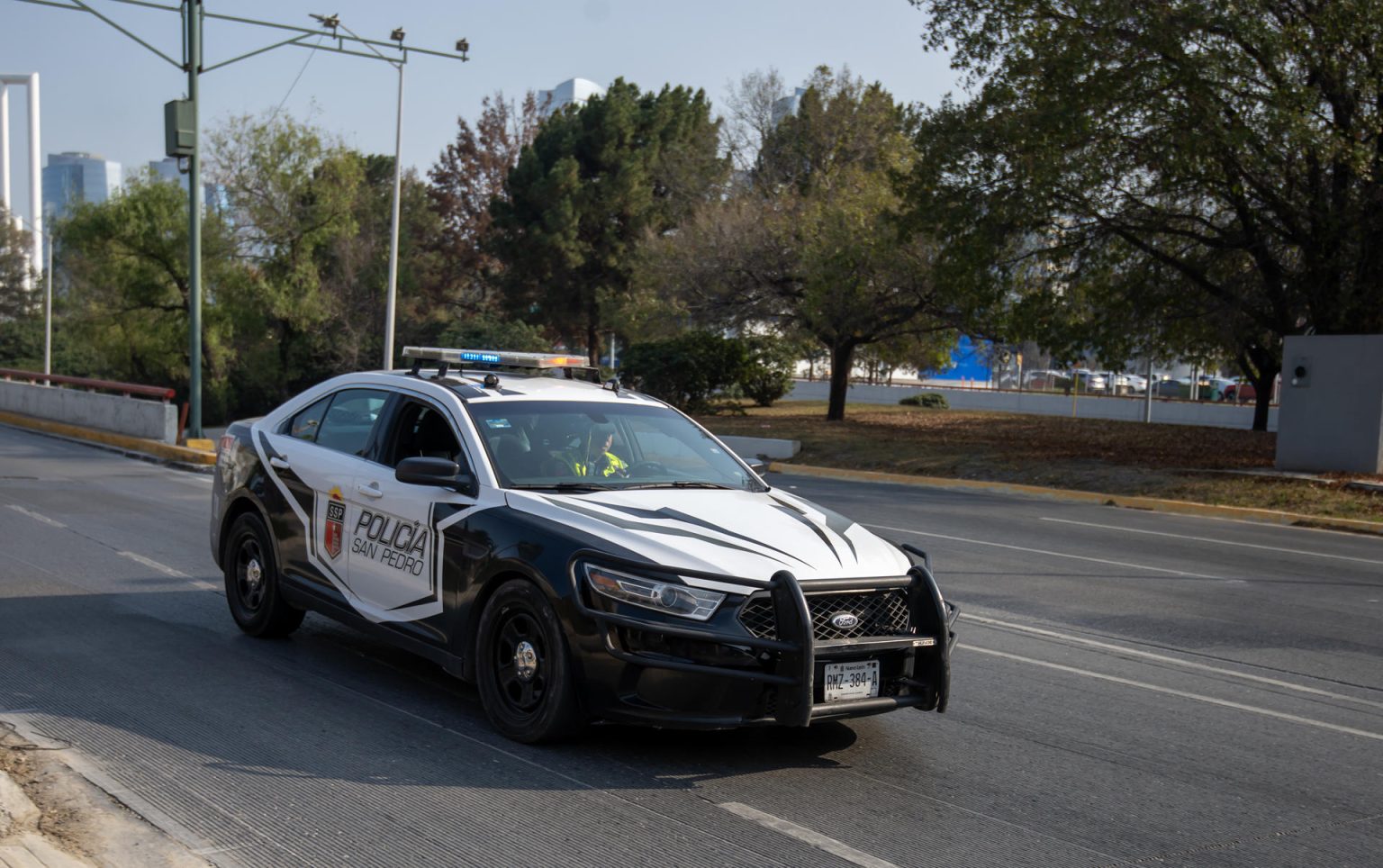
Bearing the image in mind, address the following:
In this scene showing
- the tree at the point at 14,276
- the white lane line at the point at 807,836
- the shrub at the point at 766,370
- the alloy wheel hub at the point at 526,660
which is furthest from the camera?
the tree at the point at 14,276

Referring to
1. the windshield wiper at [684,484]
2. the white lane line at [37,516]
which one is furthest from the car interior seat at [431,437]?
the white lane line at [37,516]

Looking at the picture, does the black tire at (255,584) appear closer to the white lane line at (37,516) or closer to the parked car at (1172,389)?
the white lane line at (37,516)

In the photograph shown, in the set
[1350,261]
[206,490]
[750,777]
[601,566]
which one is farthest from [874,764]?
[1350,261]

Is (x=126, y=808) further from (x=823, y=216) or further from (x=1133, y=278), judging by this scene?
(x=823, y=216)

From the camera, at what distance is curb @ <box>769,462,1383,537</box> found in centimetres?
1753

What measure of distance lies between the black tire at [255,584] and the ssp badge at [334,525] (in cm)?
66

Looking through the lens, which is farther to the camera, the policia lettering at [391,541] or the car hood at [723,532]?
the policia lettering at [391,541]

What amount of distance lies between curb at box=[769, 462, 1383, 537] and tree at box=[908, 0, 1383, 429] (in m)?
4.48

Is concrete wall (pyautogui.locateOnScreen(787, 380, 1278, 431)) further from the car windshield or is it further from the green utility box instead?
the car windshield

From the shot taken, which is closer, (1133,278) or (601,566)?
(601,566)

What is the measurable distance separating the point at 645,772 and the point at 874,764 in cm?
103

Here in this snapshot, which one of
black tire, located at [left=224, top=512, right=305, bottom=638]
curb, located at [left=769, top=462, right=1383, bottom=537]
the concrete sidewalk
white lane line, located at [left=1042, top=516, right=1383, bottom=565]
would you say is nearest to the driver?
black tire, located at [left=224, top=512, right=305, bottom=638]

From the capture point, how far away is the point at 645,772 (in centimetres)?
547

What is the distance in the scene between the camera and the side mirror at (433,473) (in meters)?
6.15
